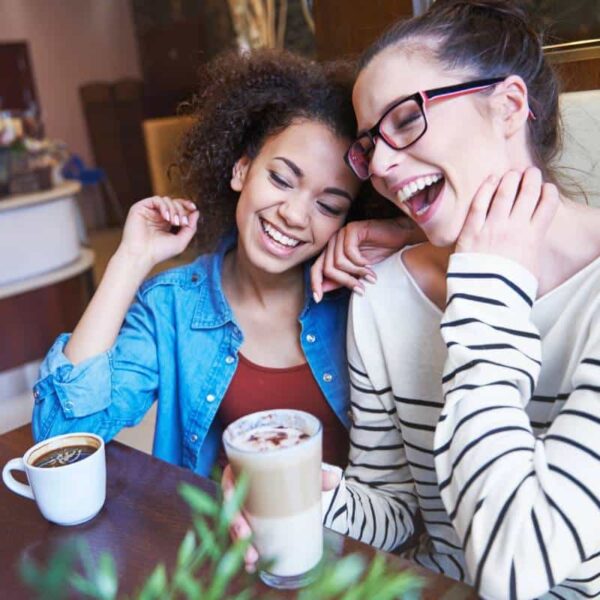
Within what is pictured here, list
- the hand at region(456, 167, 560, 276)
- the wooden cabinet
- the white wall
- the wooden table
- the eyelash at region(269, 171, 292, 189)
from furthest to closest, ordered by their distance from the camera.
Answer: the white wall → the wooden cabinet → the eyelash at region(269, 171, 292, 189) → the hand at region(456, 167, 560, 276) → the wooden table

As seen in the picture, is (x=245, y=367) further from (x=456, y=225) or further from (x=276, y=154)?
(x=456, y=225)

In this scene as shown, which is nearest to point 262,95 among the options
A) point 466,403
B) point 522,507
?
point 466,403

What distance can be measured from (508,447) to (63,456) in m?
0.56

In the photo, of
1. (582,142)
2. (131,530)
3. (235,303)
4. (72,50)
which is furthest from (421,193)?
(72,50)

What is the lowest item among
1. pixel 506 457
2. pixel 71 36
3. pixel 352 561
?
pixel 506 457

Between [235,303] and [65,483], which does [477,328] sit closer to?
[65,483]

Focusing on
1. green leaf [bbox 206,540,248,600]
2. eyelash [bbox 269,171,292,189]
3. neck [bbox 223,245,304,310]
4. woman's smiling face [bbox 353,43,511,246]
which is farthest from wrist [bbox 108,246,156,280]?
green leaf [bbox 206,540,248,600]

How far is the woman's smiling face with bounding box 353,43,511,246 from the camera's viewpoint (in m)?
0.95

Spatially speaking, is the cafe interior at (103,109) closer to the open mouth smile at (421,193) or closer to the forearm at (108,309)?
the forearm at (108,309)

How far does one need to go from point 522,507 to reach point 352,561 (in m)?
0.39

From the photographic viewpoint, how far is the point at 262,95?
1390 mm

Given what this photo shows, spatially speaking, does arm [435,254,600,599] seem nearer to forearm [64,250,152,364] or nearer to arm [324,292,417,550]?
arm [324,292,417,550]

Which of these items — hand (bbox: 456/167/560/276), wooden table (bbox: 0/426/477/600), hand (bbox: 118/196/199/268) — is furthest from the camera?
hand (bbox: 118/196/199/268)

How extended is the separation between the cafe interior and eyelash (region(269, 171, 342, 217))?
0.37 meters
